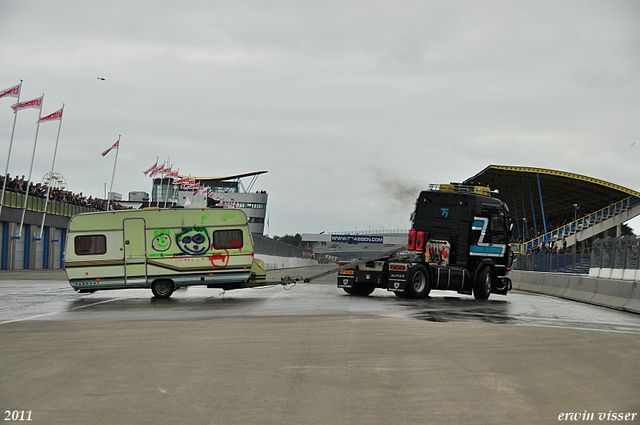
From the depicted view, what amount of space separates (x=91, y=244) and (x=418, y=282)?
9985mm

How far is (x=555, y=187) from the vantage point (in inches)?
2766

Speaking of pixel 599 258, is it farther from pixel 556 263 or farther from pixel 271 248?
pixel 271 248

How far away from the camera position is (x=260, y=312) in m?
15.5

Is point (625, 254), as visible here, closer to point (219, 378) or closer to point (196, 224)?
point (196, 224)

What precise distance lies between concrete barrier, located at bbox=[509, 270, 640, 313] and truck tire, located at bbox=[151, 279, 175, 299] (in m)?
13.1

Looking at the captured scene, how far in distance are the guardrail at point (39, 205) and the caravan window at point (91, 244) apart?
2735 centimetres

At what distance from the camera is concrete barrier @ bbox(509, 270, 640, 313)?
61.1 feet

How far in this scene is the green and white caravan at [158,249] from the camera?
64.4 feet

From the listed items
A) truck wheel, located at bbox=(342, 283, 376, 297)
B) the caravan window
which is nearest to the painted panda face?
the caravan window

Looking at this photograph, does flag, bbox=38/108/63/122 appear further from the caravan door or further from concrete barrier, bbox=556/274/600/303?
concrete barrier, bbox=556/274/600/303

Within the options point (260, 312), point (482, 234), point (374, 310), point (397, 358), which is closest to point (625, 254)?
point (482, 234)

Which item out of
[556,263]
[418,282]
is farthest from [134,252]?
[556,263]

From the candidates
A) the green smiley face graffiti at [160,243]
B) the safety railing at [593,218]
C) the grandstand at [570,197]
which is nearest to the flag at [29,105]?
the green smiley face graffiti at [160,243]

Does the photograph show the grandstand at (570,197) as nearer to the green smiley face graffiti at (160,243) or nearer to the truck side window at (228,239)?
the truck side window at (228,239)
